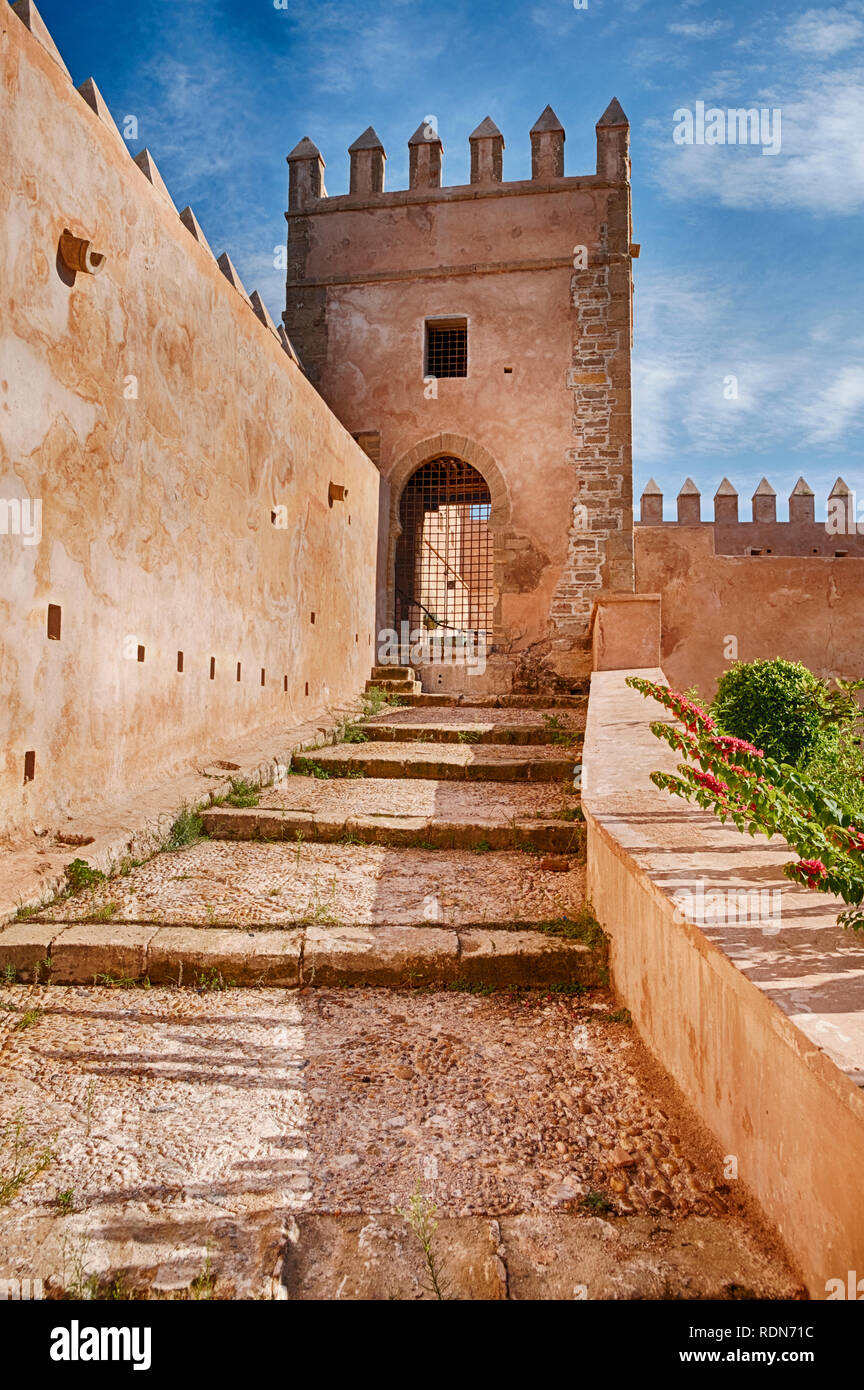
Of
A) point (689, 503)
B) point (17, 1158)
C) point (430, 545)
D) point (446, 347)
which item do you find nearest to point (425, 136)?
point (446, 347)

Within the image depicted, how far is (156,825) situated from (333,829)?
2.91ft

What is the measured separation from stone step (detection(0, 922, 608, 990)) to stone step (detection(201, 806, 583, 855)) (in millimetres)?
1309

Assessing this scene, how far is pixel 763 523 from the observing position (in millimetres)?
20938

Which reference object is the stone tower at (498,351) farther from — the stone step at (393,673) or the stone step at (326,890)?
the stone step at (326,890)

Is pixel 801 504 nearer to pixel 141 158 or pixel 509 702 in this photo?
pixel 509 702

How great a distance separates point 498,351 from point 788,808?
34.7 feet

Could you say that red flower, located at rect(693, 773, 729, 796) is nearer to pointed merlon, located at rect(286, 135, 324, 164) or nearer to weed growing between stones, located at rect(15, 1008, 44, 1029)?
weed growing between stones, located at rect(15, 1008, 44, 1029)

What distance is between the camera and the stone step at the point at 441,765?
5.63 meters

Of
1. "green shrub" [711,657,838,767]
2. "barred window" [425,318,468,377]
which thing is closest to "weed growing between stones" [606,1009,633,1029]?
"green shrub" [711,657,838,767]

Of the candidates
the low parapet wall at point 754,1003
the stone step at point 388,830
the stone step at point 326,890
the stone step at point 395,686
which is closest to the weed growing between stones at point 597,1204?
the low parapet wall at point 754,1003

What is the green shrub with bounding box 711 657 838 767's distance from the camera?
7293mm

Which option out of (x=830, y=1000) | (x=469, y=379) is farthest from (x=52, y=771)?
(x=469, y=379)

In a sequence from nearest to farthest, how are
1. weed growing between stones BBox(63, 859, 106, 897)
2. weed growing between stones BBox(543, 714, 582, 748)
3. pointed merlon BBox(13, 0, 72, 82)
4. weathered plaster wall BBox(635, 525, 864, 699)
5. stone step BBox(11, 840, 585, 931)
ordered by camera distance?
stone step BBox(11, 840, 585, 931) → weed growing between stones BBox(63, 859, 106, 897) → pointed merlon BBox(13, 0, 72, 82) → weed growing between stones BBox(543, 714, 582, 748) → weathered plaster wall BBox(635, 525, 864, 699)

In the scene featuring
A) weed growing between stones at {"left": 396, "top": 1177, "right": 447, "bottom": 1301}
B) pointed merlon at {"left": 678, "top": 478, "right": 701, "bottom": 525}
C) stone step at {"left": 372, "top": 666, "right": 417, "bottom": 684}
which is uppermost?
pointed merlon at {"left": 678, "top": 478, "right": 701, "bottom": 525}
